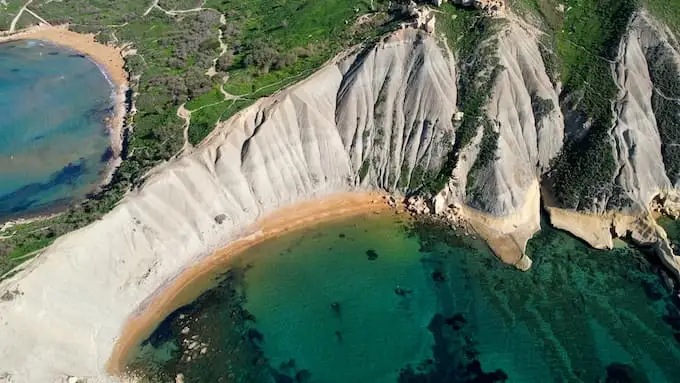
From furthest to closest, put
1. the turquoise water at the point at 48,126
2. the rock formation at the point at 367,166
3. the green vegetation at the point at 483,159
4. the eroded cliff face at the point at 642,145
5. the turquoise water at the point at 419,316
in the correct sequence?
the turquoise water at the point at 48,126 < the green vegetation at the point at 483,159 < the eroded cliff face at the point at 642,145 < the rock formation at the point at 367,166 < the turquoise water at the point at 419,316

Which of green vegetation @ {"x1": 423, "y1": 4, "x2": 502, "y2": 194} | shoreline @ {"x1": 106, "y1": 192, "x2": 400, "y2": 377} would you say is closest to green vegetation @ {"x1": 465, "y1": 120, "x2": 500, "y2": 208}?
green vegetation @ {"x1": 423, "y1": 4, "x2": 502, "y2": 194}

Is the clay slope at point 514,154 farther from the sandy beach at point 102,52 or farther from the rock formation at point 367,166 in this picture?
the sandy beach at point 102,52

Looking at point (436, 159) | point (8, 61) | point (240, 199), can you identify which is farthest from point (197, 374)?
point (8, 61)

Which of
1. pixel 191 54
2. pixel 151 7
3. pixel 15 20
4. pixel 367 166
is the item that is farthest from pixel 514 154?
pixel 15 20

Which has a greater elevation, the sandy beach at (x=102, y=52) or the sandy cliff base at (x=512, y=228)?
the sandy beach at (x=102, y=52)

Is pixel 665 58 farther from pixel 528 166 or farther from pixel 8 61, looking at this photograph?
pixel 8 61

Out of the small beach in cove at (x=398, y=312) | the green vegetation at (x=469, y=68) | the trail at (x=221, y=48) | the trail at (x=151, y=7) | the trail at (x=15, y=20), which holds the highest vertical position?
the green vegetation at (x=469, y=68)

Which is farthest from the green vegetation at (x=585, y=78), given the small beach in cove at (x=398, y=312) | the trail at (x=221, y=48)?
the trail at (x=221, y=48)
